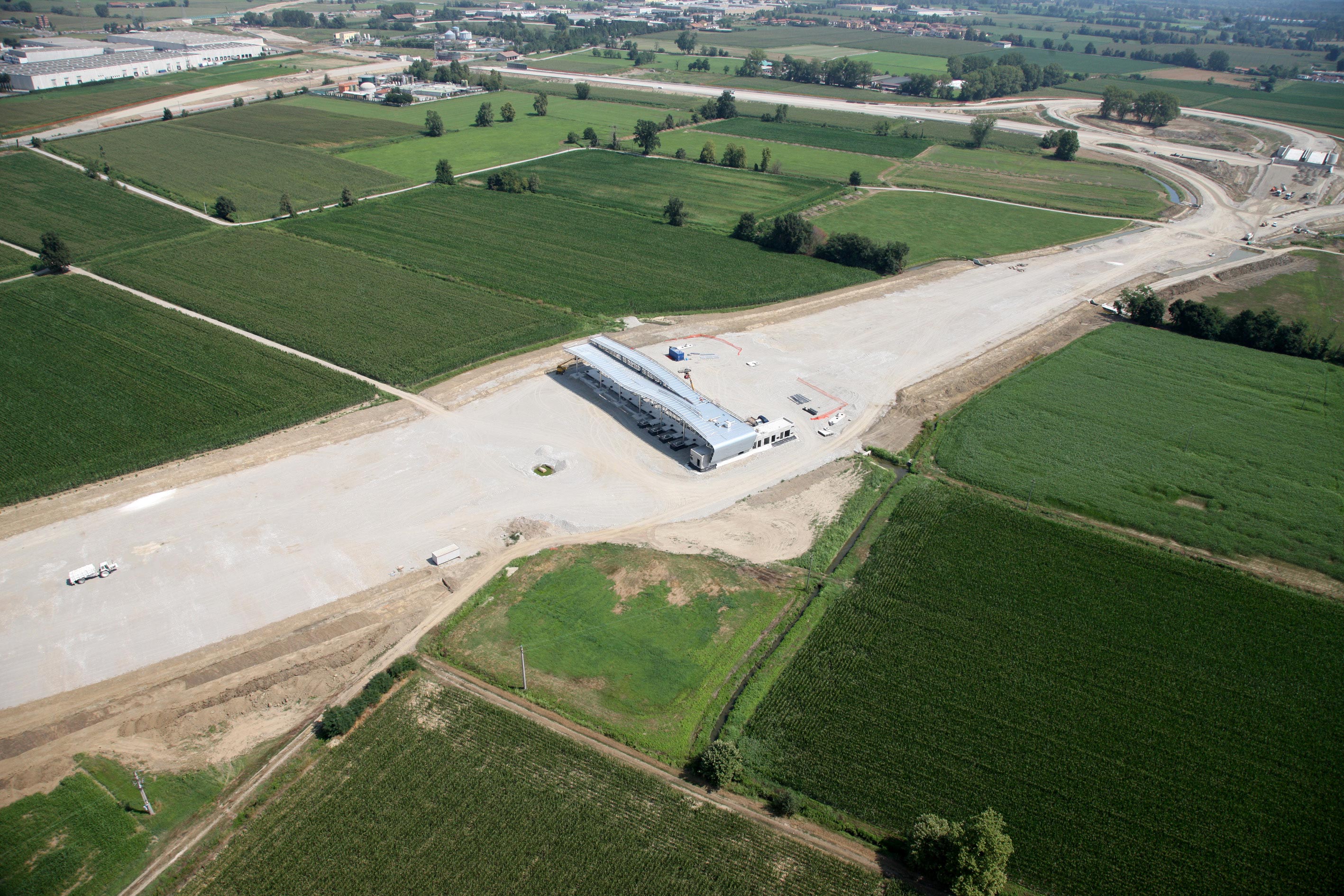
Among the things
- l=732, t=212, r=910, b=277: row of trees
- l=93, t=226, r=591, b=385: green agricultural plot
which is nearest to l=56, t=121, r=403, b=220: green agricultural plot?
l=93, t=226, r=591, b=385: green agricultural plot

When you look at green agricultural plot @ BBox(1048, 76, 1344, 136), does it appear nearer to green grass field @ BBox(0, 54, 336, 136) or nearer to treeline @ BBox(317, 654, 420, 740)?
treeline @ BBox(317, 654, 420, 740)

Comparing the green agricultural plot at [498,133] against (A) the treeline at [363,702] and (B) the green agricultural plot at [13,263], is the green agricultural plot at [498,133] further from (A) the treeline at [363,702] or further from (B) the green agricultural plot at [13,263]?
(A) the treeline at [363,702]

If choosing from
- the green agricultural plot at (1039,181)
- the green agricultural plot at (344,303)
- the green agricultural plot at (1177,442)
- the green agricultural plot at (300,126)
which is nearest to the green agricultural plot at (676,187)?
the green agricultural plot at (1039,181)

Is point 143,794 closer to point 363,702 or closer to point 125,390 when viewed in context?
point 363,702

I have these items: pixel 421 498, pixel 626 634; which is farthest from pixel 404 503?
pixel 626 634

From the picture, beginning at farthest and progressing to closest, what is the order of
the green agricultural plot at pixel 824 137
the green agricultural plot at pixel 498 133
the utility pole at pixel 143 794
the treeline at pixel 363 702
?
the green agricultural plot at pixel 824 137 < the green agricultural plot at pixel 498 133 < the treeline at pixel 363 702 < the utility pole at pixel 143 794
